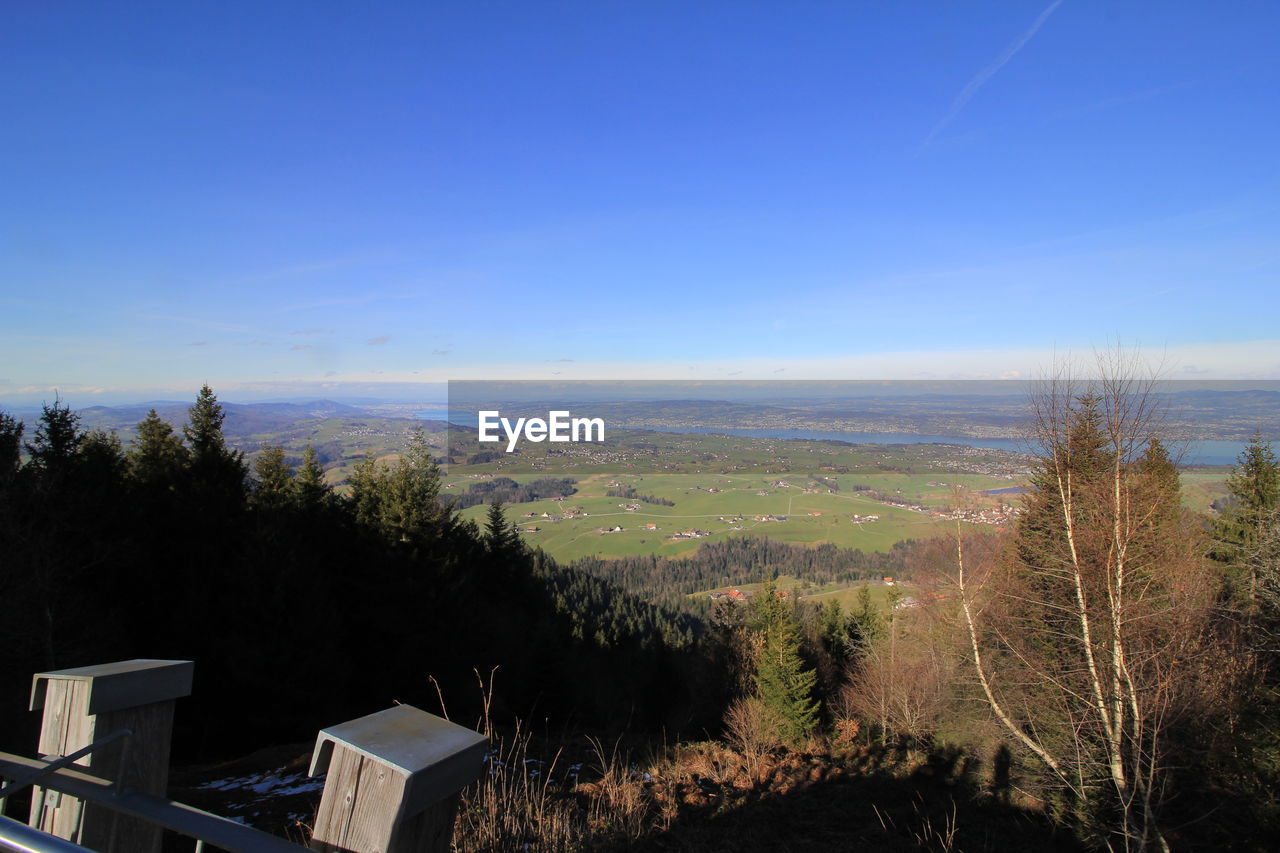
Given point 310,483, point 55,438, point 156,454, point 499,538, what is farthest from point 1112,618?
point 499,538

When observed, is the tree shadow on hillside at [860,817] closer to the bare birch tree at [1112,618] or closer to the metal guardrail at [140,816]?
the bare birch tree at [1112,618]

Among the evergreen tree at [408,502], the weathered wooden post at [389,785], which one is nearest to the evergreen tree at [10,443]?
Answer: the evergreen tree at [408,502]

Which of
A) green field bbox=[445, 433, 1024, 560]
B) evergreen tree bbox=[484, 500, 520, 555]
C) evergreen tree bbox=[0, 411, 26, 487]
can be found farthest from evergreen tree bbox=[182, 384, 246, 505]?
green field bbox=[445, 433, 1024, 560]

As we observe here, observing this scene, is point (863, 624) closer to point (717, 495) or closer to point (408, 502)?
point (408, 502)

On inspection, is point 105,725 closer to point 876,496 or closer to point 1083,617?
point 1083,617

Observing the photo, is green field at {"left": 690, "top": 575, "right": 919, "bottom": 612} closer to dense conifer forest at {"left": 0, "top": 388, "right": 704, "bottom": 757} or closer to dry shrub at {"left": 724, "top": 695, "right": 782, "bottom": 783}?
dry shrub at {"left": 724, "top": 695, "right": 782, "bottom": 783}

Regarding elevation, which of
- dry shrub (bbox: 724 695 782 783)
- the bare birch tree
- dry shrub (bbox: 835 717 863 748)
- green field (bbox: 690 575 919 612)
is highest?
the bare birch tree
